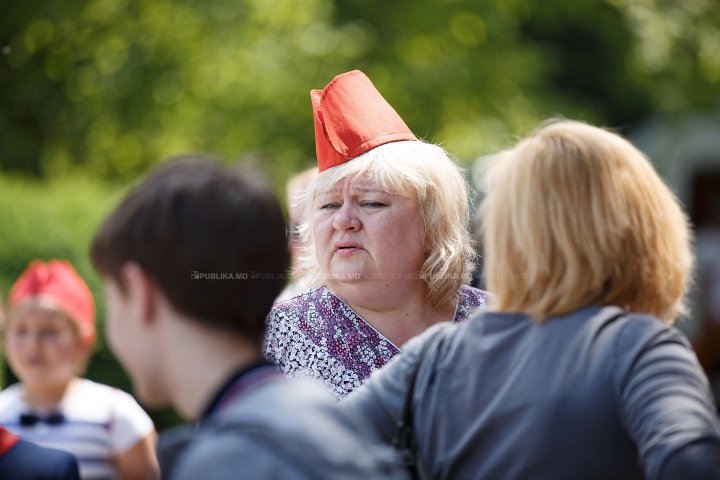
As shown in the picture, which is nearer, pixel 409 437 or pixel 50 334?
pixel 409 437

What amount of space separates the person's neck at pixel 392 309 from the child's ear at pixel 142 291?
1262 mm

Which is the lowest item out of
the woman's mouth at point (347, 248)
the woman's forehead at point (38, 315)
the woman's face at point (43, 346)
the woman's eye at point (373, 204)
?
the woman's face at point (43, 346)

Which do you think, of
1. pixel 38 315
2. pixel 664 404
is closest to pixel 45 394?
pixel 38 315

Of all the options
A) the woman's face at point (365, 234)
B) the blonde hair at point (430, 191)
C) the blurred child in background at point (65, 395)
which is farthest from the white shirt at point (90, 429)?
the woman's face at point (365, 234)

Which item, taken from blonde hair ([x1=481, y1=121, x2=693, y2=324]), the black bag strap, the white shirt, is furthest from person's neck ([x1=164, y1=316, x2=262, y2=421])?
the white shirt

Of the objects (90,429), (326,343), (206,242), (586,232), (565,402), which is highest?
(206,242)

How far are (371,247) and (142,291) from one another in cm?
130

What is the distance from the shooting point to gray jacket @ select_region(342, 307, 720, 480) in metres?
1.39

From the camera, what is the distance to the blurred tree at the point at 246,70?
7242 millimetres

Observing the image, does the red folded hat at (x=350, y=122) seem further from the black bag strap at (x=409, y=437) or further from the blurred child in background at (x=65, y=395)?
the blurred child in background at (x=65, y=395)

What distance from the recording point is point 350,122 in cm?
274

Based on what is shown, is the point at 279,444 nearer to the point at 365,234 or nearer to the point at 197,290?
the point at 197,290

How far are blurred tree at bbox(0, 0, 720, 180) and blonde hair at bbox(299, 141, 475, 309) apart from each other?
4151mm

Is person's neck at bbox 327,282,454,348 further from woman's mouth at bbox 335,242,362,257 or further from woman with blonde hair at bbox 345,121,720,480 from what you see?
woman with blonde hair at bbox 345,121,720,480
